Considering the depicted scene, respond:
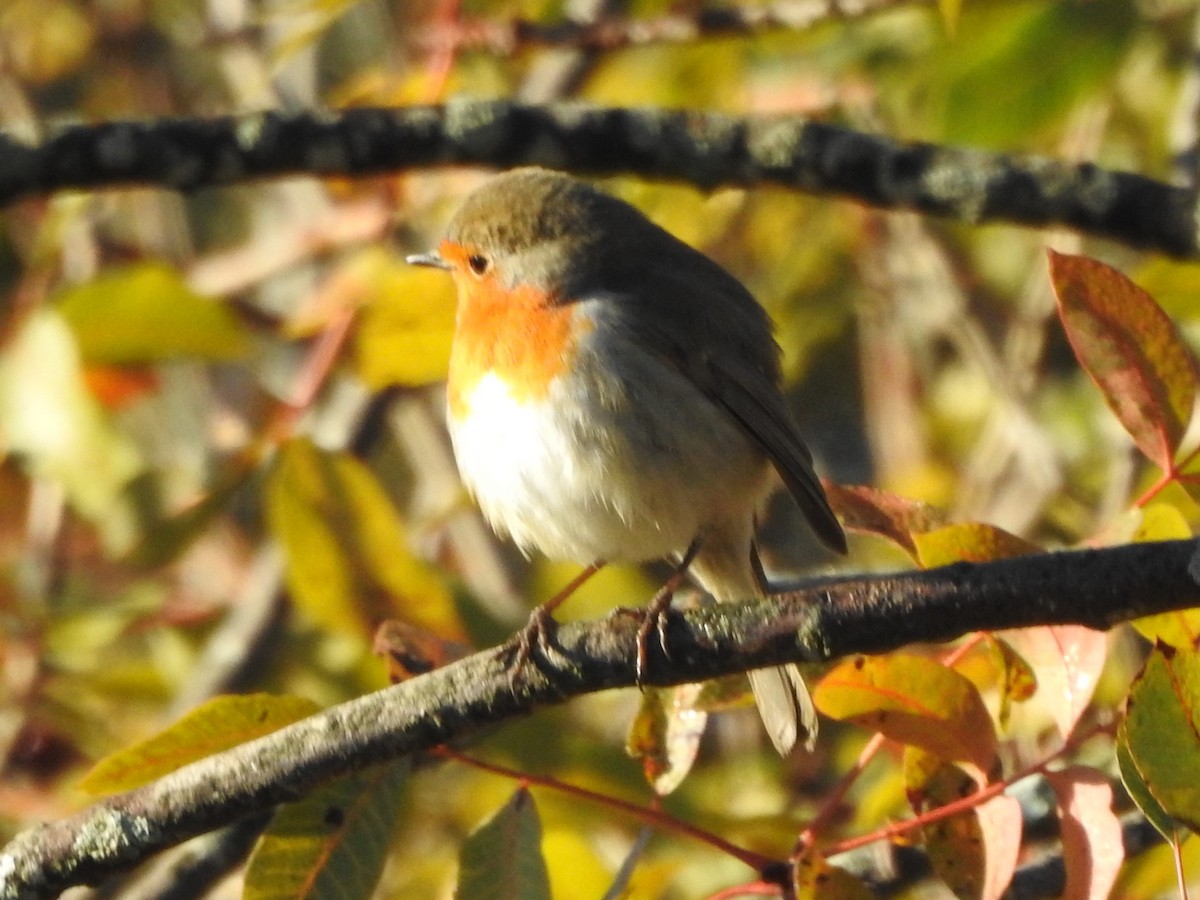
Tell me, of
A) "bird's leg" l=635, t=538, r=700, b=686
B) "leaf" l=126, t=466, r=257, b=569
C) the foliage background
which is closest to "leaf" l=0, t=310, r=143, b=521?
the foliage background

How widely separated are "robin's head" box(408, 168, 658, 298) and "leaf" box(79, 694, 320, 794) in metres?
1.28

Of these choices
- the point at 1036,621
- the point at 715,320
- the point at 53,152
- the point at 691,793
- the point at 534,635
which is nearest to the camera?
the point at 1036,621

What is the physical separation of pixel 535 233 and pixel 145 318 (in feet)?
2.46

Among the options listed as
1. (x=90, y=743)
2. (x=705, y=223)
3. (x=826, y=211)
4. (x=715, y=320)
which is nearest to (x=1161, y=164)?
(x=826, y=211)

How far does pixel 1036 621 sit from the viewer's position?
1722 millimetres

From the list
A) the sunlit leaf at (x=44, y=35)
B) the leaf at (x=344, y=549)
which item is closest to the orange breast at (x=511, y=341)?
the leaf at (x=344, y=549)

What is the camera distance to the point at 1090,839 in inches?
70.2

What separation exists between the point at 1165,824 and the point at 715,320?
1622mm

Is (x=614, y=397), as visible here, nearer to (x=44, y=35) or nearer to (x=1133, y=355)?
(x=1133, y=355)

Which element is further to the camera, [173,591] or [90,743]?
[173,591]

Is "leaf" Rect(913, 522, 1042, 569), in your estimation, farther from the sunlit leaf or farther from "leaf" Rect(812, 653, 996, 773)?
the sunlit leaf

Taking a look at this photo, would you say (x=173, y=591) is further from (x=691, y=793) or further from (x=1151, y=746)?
(x=1151, y=746)

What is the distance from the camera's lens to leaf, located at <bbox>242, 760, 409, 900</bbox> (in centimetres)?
197

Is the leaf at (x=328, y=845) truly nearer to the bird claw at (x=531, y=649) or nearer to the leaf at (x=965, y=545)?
the bird claw at (x=531, y=649)
